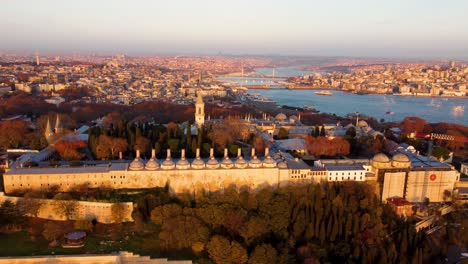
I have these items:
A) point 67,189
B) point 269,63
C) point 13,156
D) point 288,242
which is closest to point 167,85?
point 13,156

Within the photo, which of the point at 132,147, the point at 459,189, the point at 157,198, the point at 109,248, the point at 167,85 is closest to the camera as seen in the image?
the point at 109,248

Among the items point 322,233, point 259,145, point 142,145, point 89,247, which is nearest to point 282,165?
point 259,145

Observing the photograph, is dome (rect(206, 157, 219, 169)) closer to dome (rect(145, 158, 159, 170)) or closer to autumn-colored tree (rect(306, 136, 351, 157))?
dome (rect(145, 158, 159, 170))

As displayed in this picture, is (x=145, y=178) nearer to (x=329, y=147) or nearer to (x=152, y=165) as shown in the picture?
(x=152, y=165)

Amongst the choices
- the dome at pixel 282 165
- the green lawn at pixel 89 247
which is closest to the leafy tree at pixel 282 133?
the dome at pixel 282 165

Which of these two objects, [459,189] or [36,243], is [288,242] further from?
[459,189]

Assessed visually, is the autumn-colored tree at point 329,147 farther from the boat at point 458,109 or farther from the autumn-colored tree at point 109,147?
the boat at point 458,109
